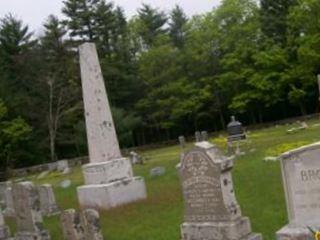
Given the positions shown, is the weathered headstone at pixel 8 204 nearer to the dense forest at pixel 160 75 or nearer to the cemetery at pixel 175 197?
the cemetery at pixel 175 197

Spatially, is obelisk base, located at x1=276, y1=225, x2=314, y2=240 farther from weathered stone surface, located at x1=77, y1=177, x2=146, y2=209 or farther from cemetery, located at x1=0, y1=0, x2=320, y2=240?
weathered stone surface, located at x1=77, y1=177, x2=146, y2=209

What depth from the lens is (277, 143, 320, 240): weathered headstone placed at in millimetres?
8273

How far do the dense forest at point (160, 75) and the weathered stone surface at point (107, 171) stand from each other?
27.6 metres

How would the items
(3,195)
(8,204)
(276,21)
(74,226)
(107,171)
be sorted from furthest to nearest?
(276,21) < (3,195) < (8,204) < (107,171) < (74,226)

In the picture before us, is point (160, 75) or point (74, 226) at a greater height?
point (160, 75)

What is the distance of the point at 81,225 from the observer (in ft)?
36.3

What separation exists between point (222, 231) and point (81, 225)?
281 centimetres

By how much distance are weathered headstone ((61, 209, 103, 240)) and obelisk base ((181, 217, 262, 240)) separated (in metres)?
1.74

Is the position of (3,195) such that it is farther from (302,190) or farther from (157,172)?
(302,190)

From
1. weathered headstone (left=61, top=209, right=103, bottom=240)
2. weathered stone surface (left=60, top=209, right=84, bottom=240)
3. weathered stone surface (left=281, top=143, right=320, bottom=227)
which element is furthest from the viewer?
weathered stone surface (left=60, top=209, right=84, bottom=240)

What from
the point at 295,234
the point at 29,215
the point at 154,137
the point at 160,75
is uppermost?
the point at 160,75

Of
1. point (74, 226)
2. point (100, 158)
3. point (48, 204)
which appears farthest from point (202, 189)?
point (48, 204)

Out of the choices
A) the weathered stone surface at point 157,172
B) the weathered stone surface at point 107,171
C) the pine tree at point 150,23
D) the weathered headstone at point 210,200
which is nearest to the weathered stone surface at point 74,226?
the weathered headstone at point 210,200

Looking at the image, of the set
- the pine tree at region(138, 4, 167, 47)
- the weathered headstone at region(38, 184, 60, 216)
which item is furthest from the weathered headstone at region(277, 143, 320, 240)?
the pine tree at region(138, 4, 167, 47)
